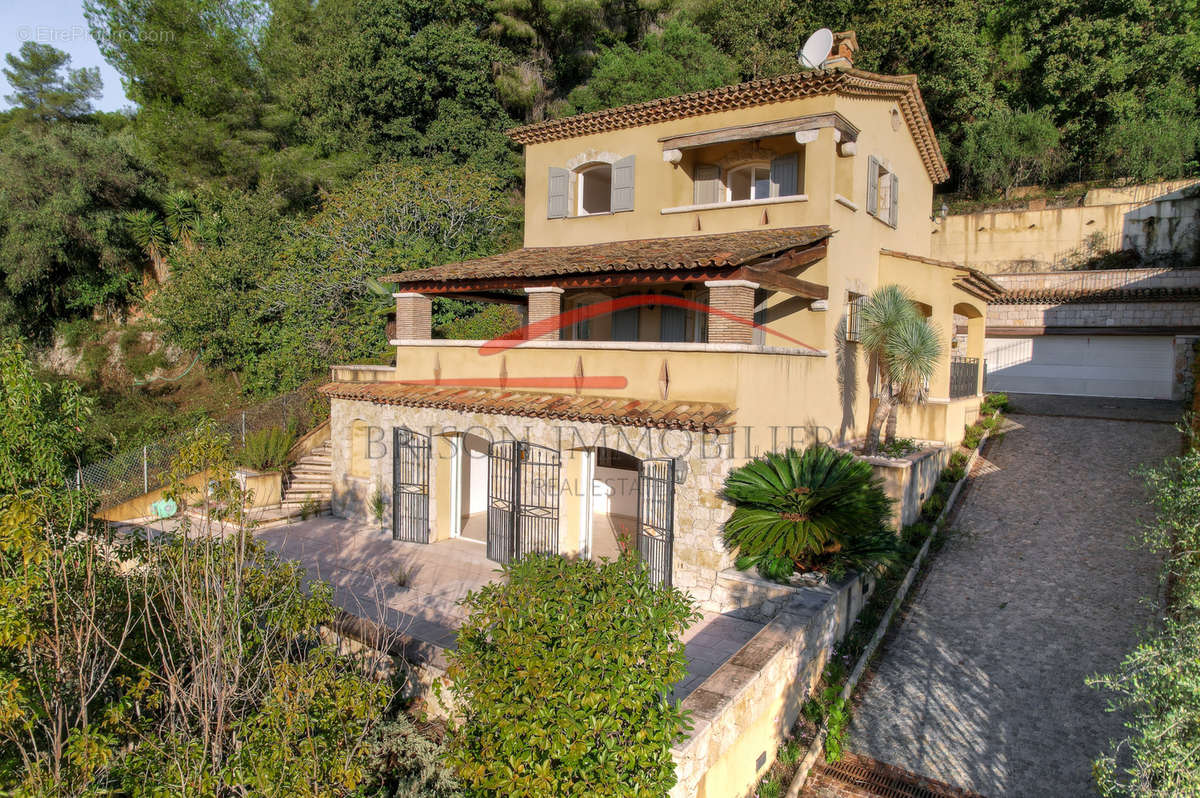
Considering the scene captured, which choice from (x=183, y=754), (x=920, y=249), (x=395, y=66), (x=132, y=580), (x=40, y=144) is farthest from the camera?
(x=395, y=66)

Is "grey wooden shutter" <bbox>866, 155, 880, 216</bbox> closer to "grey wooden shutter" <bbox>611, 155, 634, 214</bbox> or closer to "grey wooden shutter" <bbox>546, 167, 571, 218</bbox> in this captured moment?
"grey wooden shutter" <bbox>611, 155, 634, 214</bbox>

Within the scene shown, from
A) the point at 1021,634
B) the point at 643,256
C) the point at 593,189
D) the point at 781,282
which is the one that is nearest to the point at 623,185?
the point at 593,189

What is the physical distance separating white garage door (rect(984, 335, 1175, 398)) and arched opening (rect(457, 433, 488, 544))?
1969 centimetres

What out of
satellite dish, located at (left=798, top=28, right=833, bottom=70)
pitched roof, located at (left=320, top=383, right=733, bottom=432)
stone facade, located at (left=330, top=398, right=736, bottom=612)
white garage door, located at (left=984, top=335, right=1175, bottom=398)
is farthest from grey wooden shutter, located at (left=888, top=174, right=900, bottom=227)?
white garage door, located at (left=984, top=335, right=1175, bottom=398)

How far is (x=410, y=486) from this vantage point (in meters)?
13.9

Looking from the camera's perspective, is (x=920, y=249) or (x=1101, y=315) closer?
(x=920, y=249)

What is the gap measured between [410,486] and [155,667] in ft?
25.8

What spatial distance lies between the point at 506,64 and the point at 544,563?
96.4 ft

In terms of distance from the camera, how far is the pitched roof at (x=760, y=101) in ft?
41.7

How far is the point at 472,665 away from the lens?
18.0 feet

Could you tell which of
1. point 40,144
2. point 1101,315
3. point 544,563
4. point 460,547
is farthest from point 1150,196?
point 40,144

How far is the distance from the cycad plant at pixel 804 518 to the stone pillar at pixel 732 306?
190 cm

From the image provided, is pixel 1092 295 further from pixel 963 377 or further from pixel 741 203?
pixel 741 203

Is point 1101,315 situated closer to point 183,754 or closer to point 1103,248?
point 1103,248
